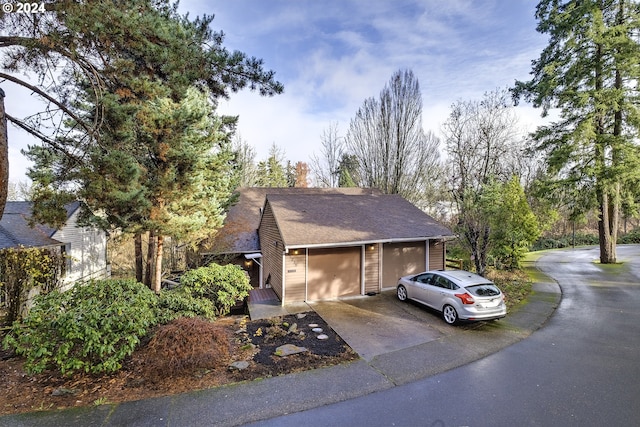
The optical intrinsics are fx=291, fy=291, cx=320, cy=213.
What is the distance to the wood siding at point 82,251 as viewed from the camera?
1579cm

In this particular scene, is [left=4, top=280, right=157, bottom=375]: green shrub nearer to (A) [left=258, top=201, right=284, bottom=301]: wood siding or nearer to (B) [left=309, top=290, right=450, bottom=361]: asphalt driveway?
(B) [left=309, top=290, right=450, bottom=361]: asphalt driveway

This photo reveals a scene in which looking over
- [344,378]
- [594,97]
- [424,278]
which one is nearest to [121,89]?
[344,378]

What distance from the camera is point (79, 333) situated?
17.1 feet

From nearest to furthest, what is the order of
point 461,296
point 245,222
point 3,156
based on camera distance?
point 3,156
point 461,296
point 245,222

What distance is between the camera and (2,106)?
18.5 ft

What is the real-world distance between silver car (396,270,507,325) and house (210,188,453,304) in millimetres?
2528

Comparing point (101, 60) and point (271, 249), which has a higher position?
point (101, 60)

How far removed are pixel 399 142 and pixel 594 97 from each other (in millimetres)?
11061

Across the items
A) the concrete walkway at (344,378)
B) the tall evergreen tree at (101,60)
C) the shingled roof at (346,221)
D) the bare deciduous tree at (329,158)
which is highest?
the bare deciduous tree at (329,158)

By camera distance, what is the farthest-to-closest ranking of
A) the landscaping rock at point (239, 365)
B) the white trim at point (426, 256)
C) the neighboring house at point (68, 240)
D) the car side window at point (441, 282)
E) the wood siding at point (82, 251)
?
the wood siding at point (82, 251) → the neighboring house at point (68, 240) → the white trim at point (426, 256) → the car side window at point (441, 282) → the landscaping rock at point (239, 365)

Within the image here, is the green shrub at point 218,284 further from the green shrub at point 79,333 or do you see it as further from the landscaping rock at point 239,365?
the landscaping rock at point 239,365

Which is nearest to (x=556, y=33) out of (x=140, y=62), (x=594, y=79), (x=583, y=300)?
(x=594, y=79)

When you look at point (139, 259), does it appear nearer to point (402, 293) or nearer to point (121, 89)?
point (121, 89)

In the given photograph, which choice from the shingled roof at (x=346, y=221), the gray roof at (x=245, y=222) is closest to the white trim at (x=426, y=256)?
the shingled roof at (x=346, y=221)
